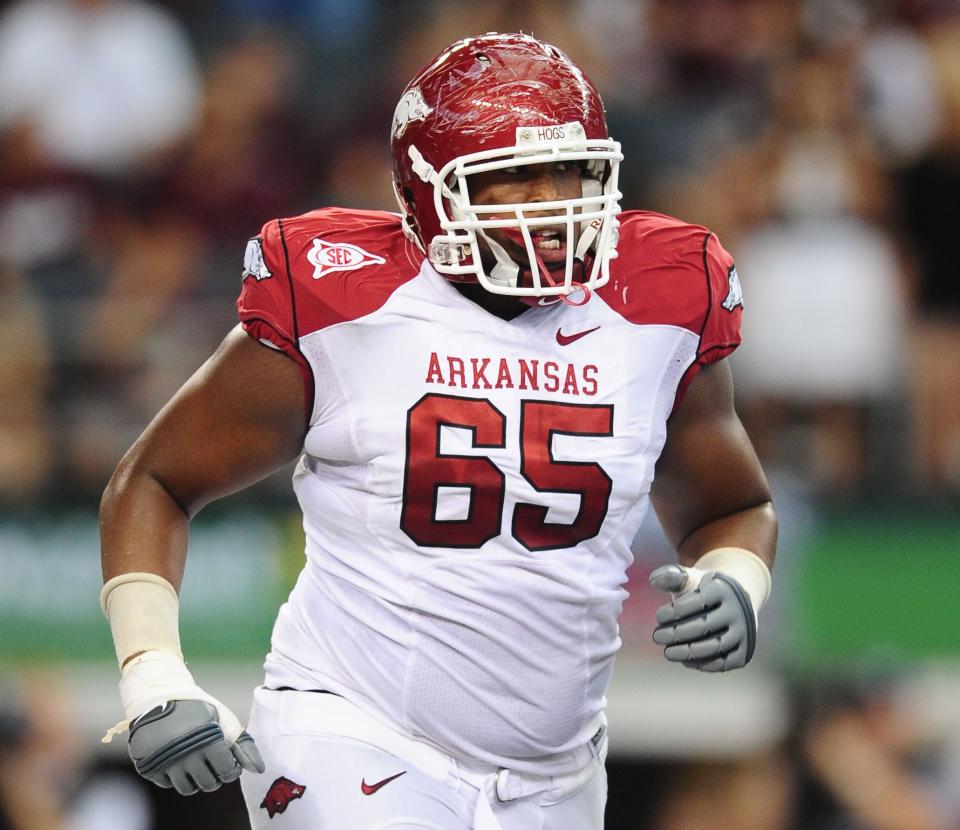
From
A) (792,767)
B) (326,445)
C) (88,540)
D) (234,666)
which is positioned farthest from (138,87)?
(326,445)

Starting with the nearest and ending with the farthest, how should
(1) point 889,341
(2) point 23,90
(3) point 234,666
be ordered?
(3) point 234,666 → (1) point 889,341 → (2) point 23,90

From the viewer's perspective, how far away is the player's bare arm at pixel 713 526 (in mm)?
2637

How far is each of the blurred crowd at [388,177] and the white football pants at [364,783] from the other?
2973 mm

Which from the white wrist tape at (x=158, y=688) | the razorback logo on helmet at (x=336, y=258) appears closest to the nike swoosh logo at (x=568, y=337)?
the razorback logo on helmet at (x=336, y=258)

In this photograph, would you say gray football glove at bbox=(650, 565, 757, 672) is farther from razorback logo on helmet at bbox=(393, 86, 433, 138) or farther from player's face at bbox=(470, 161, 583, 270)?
razorback logo on helmet at bbox=(393, 86, 433, 138)

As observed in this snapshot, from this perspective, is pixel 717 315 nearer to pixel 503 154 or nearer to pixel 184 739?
pixel 503 154

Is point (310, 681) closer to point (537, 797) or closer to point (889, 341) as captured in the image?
point (537, 797)

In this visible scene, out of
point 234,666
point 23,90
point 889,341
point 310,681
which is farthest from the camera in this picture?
point 23,90

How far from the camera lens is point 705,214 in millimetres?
6344

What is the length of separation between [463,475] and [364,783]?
1.61 feet

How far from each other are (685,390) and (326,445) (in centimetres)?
60

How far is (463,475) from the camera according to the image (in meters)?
2.65

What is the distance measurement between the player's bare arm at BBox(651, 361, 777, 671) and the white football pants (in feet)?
1.19

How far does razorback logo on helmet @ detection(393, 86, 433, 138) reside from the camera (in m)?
2.76
